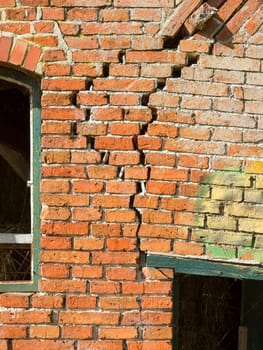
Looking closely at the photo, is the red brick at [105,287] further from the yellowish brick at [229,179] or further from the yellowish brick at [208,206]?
the yellowish brick at [229,179]

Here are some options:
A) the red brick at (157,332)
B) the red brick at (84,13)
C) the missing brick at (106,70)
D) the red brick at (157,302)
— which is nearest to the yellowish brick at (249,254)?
the red brick at (157,302)

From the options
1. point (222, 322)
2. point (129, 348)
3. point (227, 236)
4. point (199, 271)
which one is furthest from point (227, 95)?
point (222, 322)

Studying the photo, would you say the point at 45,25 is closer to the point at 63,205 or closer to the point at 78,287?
the point at 63,205

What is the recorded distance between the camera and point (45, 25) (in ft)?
11.4

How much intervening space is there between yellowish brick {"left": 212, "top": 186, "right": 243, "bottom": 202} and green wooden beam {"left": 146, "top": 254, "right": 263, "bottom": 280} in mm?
386

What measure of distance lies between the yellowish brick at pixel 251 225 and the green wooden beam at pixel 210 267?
0.21m

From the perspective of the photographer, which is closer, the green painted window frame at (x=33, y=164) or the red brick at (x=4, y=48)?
the red brick at (x=4, y=48)

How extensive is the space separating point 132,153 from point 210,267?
0.82m

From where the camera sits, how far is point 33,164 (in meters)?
3.59

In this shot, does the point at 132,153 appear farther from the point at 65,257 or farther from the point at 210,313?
the point at 210,313

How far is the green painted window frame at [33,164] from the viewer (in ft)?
11.7

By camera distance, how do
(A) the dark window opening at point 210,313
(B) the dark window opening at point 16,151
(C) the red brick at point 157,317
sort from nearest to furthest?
(C) the red brick at point 157,317
(B) the dark window opening at point 16,151
(A) the dark window opening at point 210,313

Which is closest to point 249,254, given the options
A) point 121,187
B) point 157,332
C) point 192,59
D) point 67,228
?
point 157,332

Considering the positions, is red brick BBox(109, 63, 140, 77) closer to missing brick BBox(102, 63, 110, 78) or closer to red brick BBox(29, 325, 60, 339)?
missing brick BBox(102, 63, 110, 78)
